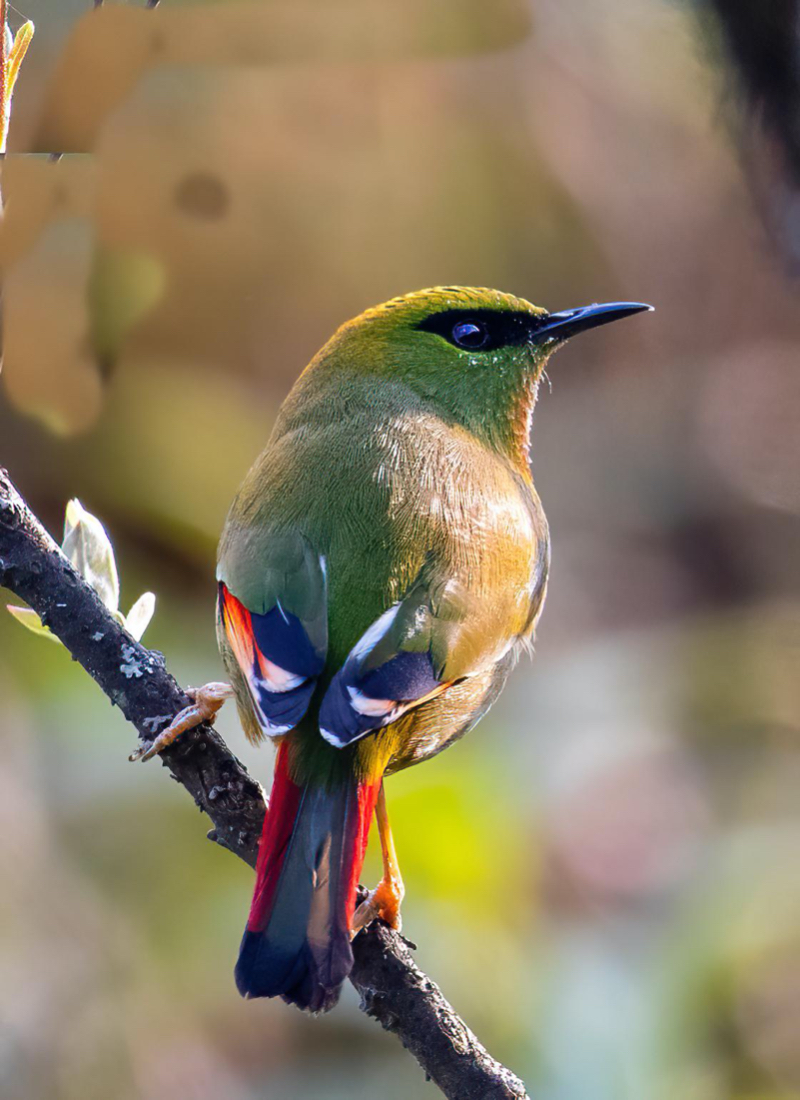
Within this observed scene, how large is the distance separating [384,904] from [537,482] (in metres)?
2.52

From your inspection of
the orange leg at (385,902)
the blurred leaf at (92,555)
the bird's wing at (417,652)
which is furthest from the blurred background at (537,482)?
the orange leg at (385,902)

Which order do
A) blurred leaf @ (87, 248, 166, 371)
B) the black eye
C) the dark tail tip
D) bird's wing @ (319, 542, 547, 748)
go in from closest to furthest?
the dark tail tip, bird's wing @ (319, 542, 547, 748), the black eye, blurred leaf @ (87, 248, 166, 371)

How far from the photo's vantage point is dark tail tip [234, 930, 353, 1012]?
1103 mm

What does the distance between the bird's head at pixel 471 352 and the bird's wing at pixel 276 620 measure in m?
0.43

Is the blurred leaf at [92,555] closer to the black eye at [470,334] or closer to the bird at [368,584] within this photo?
the bird at [368,584]

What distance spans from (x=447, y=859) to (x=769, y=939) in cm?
80

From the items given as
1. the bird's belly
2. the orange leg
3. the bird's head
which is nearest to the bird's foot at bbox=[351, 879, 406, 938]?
the orange leg

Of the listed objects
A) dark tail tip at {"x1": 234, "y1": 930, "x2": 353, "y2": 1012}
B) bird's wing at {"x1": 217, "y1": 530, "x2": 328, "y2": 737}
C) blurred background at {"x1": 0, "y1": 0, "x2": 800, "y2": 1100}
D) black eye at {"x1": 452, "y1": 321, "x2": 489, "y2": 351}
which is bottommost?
blurred background at {"x1": 0, "y1": 0, "x2": 800, "y2": 1100}

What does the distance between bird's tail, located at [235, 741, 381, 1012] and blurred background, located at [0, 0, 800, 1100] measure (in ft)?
2.49

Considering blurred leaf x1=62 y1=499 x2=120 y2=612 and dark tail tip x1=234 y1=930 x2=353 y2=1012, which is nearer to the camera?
dark tail tip x1=234 y1=930 x2=353 y2=1012

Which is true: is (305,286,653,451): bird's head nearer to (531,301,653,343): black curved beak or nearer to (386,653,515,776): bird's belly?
(531,301,653,343): black curved beak

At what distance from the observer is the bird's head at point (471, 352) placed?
5.89 ft

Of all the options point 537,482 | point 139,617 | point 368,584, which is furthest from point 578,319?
point 537,482

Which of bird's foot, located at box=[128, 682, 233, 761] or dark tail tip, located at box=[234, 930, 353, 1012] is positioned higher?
bird's foot, located at box=[128, 682, 233, 761]
